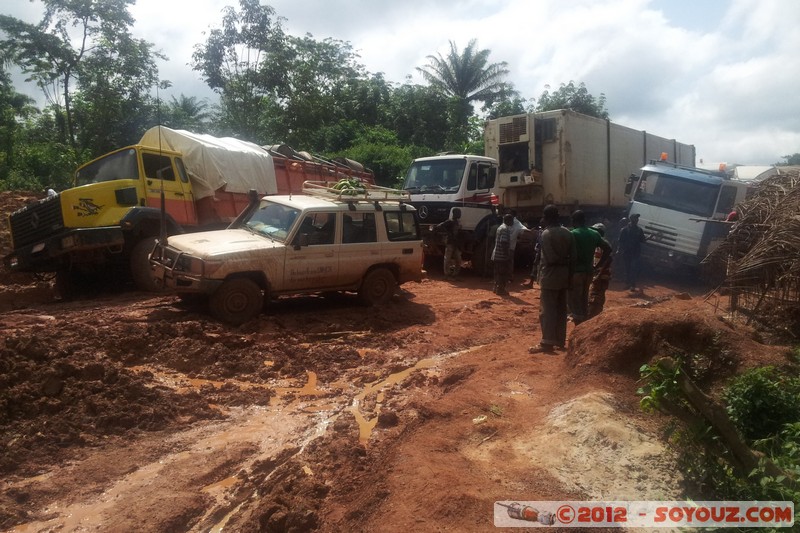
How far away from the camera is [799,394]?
450 centimetres

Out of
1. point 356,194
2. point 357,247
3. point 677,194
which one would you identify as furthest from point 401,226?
point 677,194

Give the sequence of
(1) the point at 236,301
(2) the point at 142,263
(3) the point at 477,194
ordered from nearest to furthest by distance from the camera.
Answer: (1) the point at 236,301
(2) the point at 142,263
(3) the point at 477,194

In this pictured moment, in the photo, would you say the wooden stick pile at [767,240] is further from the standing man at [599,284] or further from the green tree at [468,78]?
the green tree at [468,78]

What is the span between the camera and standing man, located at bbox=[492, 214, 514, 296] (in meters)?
11.4

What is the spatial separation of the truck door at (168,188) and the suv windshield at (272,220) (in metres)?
2.13

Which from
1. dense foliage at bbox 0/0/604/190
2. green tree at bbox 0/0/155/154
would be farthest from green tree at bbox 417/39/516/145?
green tree at bbox 0/0/155/154

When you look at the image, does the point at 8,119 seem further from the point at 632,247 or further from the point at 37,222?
the point at 632,247

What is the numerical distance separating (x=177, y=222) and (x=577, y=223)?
692cm

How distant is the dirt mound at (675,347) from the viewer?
5.05 metres

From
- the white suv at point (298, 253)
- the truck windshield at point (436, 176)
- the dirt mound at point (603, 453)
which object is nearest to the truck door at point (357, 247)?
the white suv at point (298, 253)

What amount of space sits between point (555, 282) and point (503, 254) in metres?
4.70

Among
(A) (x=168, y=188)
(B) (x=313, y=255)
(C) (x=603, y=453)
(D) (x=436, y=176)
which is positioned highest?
(D) (x=436, y=176)

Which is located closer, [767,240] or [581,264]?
[767,240]

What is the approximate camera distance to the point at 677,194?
44.2 ft
